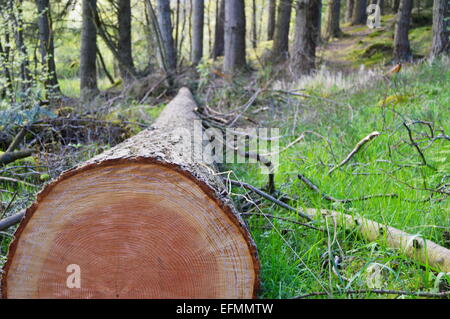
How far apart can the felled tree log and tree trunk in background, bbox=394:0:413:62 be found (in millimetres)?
10149

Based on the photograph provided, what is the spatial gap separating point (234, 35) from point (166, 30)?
6.15 feet

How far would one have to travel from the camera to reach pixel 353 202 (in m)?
2.79

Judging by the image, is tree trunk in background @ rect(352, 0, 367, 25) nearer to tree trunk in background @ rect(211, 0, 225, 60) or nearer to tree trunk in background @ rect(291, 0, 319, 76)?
tree trunk in background @ rect(211, 0, 225, 60)

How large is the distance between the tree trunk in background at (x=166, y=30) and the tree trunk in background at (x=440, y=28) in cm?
609

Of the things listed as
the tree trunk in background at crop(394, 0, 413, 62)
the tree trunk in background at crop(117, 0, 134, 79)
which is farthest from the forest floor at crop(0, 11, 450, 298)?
the tree trunk in background at crop(117, 0, 134, 79)

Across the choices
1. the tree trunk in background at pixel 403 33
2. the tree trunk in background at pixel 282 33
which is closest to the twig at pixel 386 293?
the tree trunk in background at pixel 403 33

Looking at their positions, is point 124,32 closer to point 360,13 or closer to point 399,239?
point 399,239

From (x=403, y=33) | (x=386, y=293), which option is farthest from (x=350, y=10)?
(x=386, y=293)

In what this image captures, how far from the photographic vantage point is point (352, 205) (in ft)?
8.87

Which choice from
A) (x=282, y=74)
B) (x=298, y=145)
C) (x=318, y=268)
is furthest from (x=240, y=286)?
(x=282, y=74)

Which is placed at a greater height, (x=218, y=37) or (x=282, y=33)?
(x=218, y=37)

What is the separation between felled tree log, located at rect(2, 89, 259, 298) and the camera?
162 centimetres

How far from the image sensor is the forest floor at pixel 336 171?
6.80ft

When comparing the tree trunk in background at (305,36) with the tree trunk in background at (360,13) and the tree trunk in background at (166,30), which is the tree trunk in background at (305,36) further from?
the tree trunk in background at (360,13)
